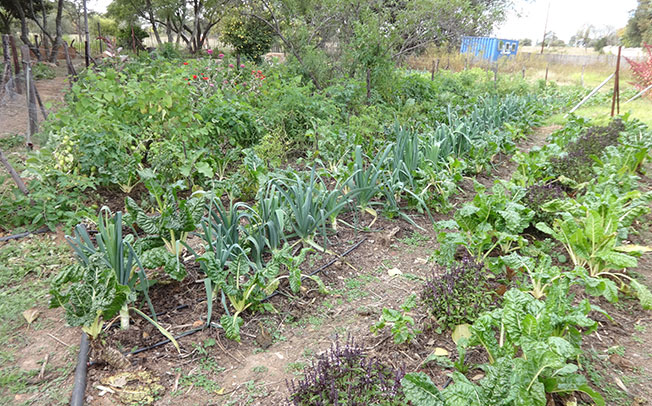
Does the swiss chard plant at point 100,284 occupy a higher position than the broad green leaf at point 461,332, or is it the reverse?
the swiss chard plant at point 100,284

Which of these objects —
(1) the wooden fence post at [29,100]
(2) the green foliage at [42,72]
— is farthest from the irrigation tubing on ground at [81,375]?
(2) the green foliage at [42,72]

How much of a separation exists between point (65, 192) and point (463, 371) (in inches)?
140

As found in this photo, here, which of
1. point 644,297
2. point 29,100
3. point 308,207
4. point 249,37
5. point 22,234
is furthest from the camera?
point 249,37

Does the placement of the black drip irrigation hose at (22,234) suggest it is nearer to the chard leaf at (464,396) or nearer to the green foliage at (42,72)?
the chard leaf at (464,396)

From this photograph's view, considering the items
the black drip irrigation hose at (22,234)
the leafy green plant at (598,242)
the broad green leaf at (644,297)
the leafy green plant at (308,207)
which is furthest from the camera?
the black drip irrigation hose at (22,234)

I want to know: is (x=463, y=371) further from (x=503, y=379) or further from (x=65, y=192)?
(x=65, y=192)

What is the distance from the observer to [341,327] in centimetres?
264

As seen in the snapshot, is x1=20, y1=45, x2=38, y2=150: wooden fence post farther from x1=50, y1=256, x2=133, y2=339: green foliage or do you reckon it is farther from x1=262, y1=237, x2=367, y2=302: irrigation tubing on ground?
x1=262, y1=237, x2=367, y2=302: irrigation tubing on ground

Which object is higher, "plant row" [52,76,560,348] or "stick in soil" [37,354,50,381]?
"plant row" [52,76,560,348]

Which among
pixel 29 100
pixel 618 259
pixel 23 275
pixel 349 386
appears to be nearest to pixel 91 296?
pixel 23 275

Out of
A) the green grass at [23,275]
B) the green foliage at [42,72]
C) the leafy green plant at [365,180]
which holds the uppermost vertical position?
the green foliage at [42,72]

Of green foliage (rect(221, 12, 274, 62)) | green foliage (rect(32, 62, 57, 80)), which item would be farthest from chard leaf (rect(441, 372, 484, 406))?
green foliage (rect(221, 12, 274, 62))

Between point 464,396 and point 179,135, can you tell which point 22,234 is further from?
point 464,396

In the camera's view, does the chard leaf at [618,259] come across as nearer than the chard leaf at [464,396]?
No
